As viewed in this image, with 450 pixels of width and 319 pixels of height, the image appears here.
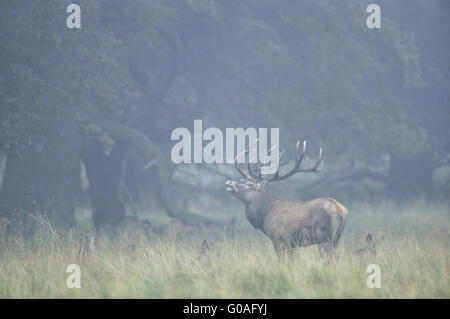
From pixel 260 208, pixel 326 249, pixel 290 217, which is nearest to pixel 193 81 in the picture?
pixel 260 208

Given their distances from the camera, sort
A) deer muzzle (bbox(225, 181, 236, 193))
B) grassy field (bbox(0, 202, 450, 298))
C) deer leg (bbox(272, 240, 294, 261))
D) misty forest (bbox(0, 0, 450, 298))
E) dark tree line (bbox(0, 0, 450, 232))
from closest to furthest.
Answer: grassy field (bbox(0, 202, 450, 298)) < misty forest (bbox(0, 0, 450, 298)) < deer leg (bbox(272, 240, 294, 261)) < deer muzzle (bbox(225, 181, 236, 193)) < dark tree line (bbox(0, 0, 450, 232))

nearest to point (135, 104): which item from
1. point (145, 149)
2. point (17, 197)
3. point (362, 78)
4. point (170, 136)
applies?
point (170, 136)

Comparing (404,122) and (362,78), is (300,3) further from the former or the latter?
(404,122)

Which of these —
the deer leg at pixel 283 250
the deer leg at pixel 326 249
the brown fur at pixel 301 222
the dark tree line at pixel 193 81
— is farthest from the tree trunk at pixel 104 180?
the deer leg at pixel 326 249

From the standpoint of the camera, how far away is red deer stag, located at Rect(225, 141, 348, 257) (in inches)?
334

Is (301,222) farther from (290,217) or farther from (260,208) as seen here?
(260,208)

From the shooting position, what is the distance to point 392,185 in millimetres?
21625

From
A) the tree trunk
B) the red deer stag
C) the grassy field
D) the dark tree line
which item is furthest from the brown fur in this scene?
the tree trunk

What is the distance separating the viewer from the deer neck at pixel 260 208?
31.3ft

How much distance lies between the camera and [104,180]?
16.3m

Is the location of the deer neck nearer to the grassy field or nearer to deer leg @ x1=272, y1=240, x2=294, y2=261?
deer leg @ x1=272, y1=240, x2=294, y2=261

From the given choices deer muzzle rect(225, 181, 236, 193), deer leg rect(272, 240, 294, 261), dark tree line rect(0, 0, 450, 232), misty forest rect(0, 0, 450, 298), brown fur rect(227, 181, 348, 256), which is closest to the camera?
misty forest rect(0, 0, 450, 298)

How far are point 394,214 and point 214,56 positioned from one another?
6832mm

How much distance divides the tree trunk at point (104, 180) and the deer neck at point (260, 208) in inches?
248
